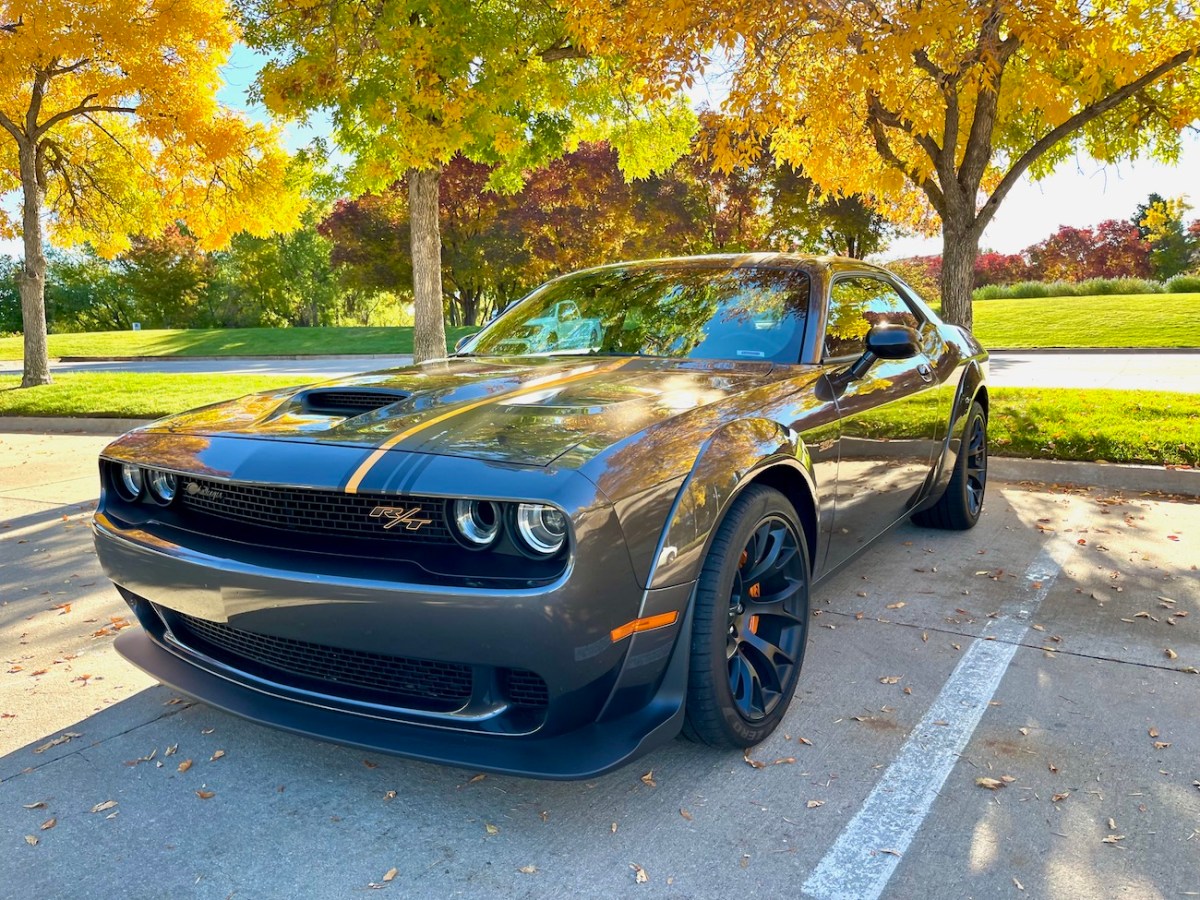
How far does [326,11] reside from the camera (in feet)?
28.3

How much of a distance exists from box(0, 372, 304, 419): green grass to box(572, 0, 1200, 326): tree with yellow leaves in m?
4.88

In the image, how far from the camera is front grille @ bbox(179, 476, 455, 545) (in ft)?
6.93

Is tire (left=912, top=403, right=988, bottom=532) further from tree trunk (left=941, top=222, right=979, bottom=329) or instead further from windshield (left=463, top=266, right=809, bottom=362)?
tree trunk (left=941, top=222, right=979, bottom=329)

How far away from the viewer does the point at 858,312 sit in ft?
12.5

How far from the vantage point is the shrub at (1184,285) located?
29516mm

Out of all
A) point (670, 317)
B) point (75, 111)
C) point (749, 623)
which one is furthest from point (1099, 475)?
point (75, 111)

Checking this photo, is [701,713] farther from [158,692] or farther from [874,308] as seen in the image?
[874,308]

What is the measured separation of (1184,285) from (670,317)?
33183mm

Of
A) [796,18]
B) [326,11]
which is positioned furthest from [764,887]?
[326,11]

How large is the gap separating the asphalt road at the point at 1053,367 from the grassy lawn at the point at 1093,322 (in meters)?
2.38

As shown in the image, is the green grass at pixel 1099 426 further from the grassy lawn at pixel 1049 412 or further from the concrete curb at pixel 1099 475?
the concrete curb at pixel 1099 475

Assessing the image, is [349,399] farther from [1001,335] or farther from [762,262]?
[1001,335]

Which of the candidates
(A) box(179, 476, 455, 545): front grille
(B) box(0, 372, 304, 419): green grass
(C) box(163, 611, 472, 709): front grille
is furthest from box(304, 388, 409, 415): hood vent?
(B) box(0, 372, 304, 419): green grass

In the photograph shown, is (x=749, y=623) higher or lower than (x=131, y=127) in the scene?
lower
